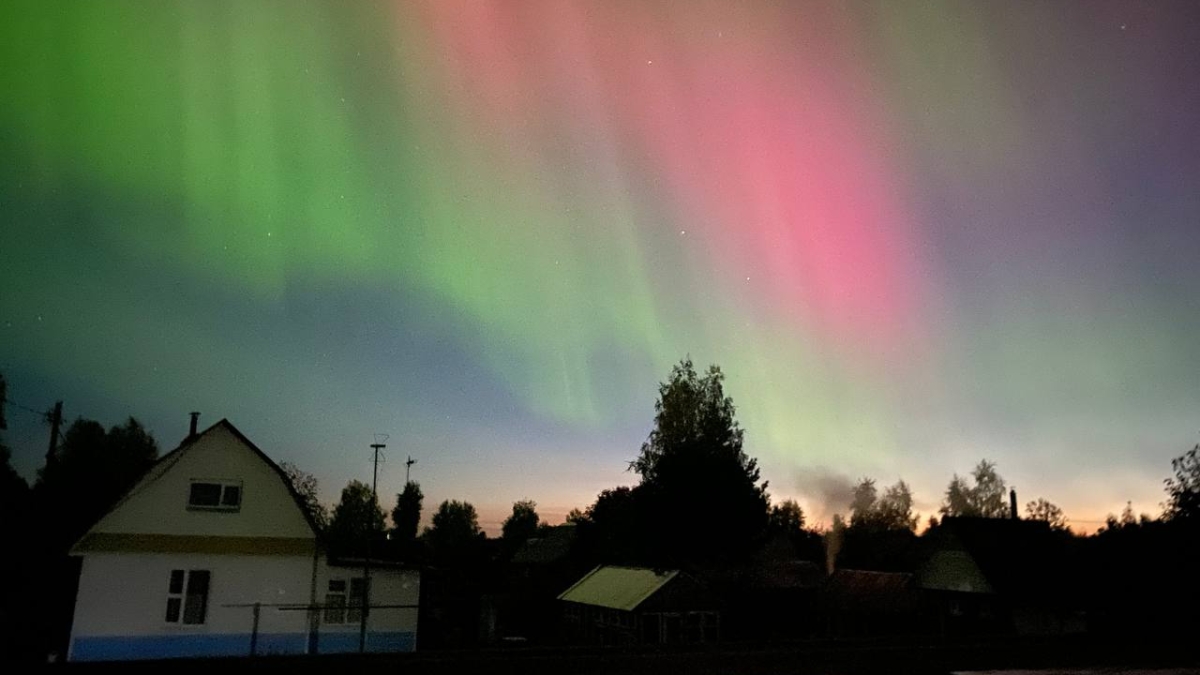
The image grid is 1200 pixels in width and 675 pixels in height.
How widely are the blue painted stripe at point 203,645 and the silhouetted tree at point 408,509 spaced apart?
259 ft

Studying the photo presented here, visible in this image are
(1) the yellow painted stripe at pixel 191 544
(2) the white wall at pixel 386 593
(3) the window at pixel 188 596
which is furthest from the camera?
(2) the white wall at pixel 386 593

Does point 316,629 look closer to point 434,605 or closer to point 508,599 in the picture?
point 434,605

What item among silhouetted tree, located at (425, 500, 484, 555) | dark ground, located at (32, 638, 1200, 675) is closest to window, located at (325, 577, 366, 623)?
dark ground, located at (32, 638, 1200, 675)

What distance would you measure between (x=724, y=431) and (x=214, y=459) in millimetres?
42454

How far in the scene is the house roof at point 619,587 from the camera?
118 feet

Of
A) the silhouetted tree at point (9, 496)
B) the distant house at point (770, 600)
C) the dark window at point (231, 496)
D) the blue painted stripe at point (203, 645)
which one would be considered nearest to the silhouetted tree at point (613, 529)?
the distant house at point (770, 600)

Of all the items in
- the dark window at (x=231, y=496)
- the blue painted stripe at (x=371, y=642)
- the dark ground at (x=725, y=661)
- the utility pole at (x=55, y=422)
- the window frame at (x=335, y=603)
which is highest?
the utility pole at (x=55, y=422)

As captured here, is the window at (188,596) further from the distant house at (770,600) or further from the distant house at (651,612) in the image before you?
the distant house at (770,600)

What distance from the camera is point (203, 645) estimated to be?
25391mm

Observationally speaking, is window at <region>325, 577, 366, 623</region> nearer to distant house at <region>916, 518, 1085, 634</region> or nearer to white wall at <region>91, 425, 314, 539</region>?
white wall at <region>91, 425, 314, 539</region>

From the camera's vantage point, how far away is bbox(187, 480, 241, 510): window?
89.5 feet

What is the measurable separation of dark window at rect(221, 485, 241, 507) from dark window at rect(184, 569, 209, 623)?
2.58m

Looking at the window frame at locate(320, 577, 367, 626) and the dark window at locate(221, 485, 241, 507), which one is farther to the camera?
the dark window at locate(221, 485, 241, 507)

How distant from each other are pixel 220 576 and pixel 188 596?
1.10 metres
